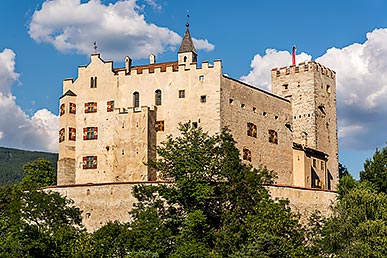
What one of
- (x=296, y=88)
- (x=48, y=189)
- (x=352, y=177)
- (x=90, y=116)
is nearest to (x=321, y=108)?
(x=296, y=88)

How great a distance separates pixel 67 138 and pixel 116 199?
446 inches

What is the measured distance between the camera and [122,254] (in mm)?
49562

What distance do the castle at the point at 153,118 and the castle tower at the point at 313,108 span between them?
3577 millimetres

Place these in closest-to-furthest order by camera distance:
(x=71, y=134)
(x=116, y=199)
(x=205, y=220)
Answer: (x=205, y=220) < (x=116, y=199) < (x=71, y=134)

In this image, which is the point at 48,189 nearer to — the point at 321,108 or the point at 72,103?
the point at 72,103

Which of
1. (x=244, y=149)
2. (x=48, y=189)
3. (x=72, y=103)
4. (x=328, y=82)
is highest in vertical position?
(x=328, y=82)

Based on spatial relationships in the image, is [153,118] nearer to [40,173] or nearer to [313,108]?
[40,173]

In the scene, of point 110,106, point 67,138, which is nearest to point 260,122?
point 110,106

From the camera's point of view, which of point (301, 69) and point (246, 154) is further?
point (301, 69)

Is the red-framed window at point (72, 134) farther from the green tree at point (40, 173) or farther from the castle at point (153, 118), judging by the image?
the green tree at point (40, 173)

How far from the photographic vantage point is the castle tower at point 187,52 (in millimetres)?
63675

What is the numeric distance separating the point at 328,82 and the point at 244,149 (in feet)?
58.4

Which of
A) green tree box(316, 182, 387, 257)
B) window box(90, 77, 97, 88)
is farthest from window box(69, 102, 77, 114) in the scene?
green tree box(316, 182, 387, 257)

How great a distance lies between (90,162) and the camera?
61688 mm
